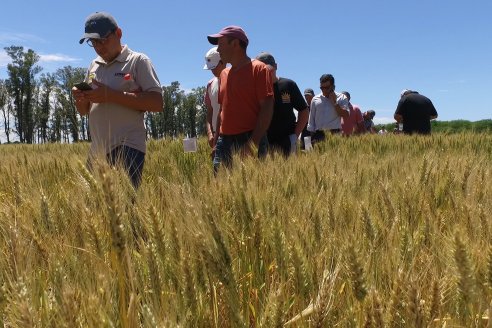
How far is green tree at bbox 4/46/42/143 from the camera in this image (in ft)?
183

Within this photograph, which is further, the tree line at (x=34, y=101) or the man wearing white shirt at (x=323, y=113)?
the tree line at (x=34, y=101)

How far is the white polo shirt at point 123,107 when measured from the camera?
279 cm

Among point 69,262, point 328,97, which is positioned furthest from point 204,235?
point 328,97

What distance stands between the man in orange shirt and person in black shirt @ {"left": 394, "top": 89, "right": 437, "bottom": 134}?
390 centimetres

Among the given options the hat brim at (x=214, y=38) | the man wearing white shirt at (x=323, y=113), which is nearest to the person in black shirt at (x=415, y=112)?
the man wearing white shirt at (x=323, y=113)

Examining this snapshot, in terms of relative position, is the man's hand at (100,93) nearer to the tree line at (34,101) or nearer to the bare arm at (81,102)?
the bare arm at (81,102)

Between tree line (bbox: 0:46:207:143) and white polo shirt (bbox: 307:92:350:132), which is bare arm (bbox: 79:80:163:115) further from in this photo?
tree line (bbox: 0:46:207:143)

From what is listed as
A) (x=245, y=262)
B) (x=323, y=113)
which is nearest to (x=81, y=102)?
(x=245, y=262)

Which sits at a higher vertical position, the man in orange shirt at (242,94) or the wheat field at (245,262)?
the man in orange shirt at (242,94)

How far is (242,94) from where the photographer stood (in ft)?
10.5

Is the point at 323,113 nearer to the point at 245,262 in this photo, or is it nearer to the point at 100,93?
the point at 100,93

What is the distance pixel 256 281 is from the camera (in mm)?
1102

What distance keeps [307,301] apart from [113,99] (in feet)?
6.49

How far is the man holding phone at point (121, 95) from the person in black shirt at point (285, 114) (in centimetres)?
131
